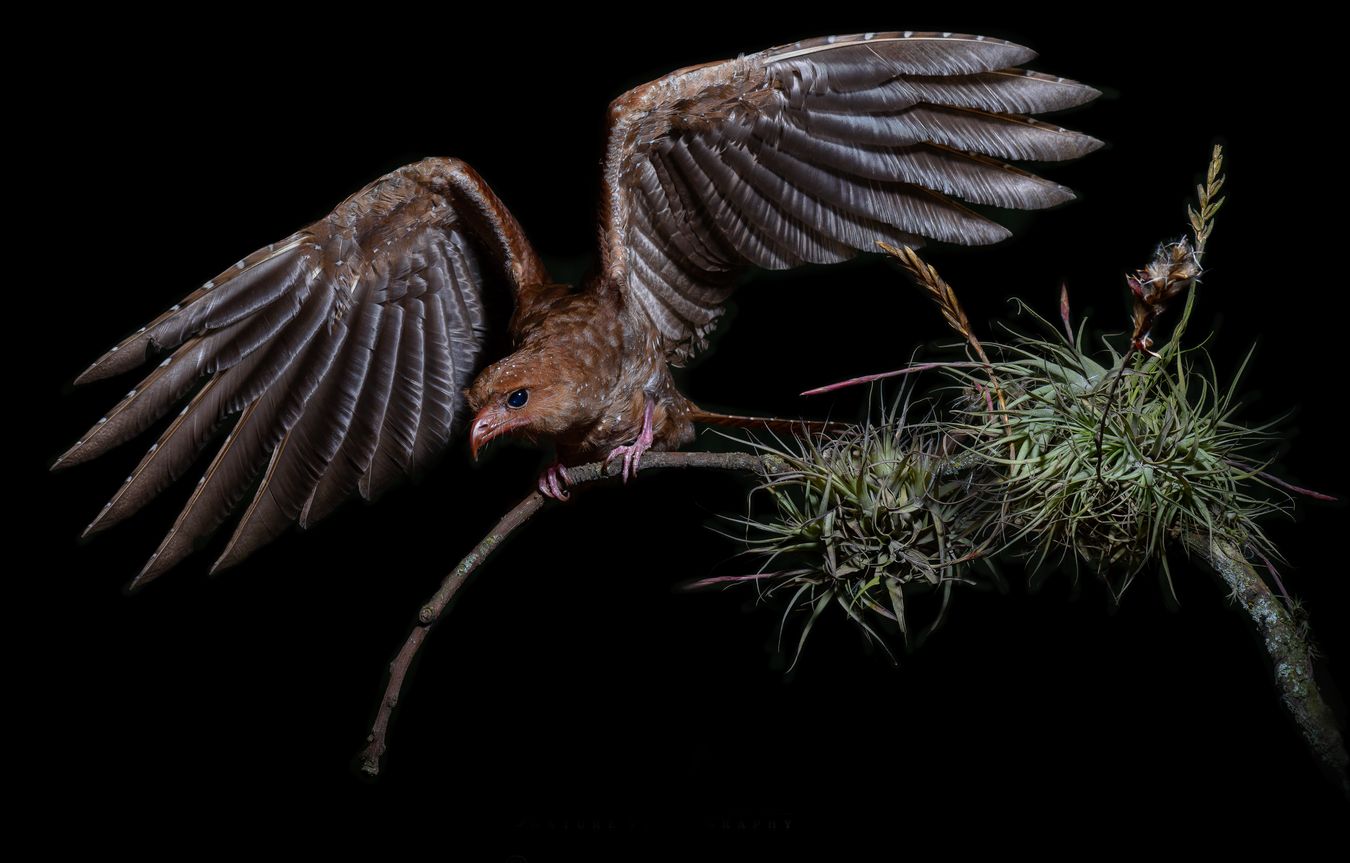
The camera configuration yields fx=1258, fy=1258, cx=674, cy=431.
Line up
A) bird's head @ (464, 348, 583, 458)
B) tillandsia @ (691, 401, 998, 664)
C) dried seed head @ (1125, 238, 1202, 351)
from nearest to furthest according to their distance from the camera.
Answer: dried seed head @ (1125, 238, 1202, 351) → tillandsia @ (691, 401, 998, 664) → bird's head @ (464, 348, 583, 458)

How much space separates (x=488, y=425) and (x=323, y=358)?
64 centimetres

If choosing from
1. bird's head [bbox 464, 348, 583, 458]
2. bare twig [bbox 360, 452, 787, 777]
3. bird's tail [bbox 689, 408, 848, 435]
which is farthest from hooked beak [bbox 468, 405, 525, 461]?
bird's tail [bbox 689, 408, 848, 435]

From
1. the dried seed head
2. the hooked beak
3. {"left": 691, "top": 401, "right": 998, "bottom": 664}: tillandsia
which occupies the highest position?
the dried seed head

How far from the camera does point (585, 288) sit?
3.21 m

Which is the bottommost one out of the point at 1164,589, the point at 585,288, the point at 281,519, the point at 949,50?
the point at 1164,589

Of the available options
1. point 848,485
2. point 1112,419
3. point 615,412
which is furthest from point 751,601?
point 1112,419

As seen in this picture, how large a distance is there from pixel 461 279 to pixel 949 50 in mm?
1430

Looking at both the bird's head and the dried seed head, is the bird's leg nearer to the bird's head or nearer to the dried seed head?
the bird's head

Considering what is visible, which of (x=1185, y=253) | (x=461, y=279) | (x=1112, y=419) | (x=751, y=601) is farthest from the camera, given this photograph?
(x=461, y=279)

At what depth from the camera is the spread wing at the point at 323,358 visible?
3039 millimetres

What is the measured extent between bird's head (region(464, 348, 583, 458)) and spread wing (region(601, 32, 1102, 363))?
321 mm

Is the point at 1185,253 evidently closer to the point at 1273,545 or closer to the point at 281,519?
the point at 1273,545

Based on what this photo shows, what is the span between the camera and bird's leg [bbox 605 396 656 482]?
9.99 ft

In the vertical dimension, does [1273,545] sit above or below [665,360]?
below
